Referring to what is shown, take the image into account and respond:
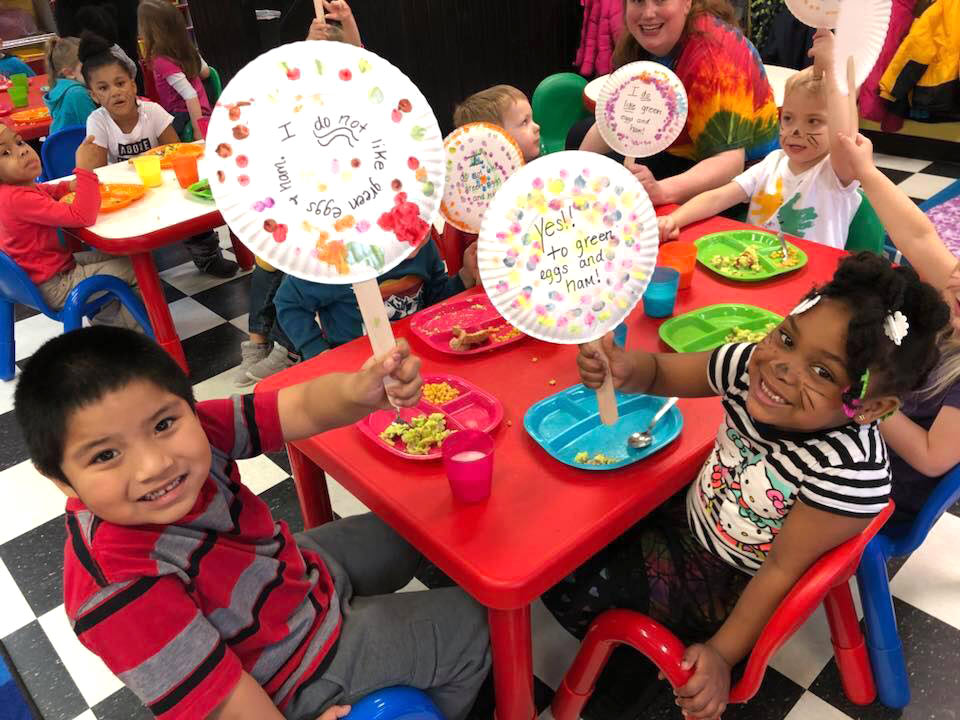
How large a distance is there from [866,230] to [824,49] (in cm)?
67

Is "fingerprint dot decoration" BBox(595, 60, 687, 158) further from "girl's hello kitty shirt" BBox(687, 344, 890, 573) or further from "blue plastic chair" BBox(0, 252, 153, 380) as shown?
"blue plastic chair" BBox(0, 252, 153, 380)

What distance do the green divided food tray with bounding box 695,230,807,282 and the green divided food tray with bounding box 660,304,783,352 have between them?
0.52ft

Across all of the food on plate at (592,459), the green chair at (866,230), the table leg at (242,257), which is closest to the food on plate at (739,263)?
the green chair at (866,230)

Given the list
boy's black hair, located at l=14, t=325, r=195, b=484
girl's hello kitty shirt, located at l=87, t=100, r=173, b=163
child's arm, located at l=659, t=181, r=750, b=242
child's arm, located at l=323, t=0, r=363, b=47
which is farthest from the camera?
girl's hello kitty shirt, located at l=87, t=100, r=173, b=163

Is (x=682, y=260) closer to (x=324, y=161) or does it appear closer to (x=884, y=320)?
(x=884, y=320)

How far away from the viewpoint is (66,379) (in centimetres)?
88

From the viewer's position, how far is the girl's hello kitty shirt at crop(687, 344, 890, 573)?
1.01m

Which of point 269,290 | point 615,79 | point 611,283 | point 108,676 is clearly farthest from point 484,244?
point 269,290

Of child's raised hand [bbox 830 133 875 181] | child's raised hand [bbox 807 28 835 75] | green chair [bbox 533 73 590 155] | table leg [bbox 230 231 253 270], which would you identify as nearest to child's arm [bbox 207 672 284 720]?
child's raised hand [bbox 830 133 875 181]

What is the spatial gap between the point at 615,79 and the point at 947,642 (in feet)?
5.00

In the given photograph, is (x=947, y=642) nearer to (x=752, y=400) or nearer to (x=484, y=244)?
(x=752, y=400)

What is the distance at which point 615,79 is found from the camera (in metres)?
1.80

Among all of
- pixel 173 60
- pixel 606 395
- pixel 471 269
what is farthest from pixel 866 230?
pixel 173 60

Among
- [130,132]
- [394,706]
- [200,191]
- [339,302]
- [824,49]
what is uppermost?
[824,49]
